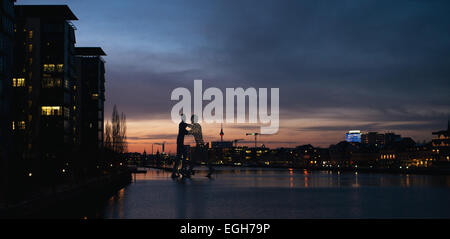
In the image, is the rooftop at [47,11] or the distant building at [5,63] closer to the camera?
the distant building at [5,63]

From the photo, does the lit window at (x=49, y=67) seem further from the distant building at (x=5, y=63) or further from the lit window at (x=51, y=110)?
the distant building at (x=5, y=63)

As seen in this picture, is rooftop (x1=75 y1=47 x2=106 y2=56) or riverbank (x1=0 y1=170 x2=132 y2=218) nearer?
riverbank (x1=0 y1=170 x2=132 y2=218)

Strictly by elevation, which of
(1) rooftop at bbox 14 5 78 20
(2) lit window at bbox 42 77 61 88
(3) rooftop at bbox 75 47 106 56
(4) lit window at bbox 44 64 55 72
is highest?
(3) rooftop at bbox 75 47 106 56

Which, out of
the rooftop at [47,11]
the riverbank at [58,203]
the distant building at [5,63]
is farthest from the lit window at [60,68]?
the riverbank at [58,203]

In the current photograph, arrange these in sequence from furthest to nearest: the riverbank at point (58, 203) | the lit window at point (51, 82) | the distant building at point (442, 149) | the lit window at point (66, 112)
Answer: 1. the distant building at point (442, 149)
2. the lit window at point (66, 112)
3. the lit window at point (51, 82)
4. the riverbank at point (58, 203)

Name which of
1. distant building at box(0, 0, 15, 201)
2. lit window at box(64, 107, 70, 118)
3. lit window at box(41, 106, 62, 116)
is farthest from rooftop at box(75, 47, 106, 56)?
distant building at box(0, 0, 15, 201)

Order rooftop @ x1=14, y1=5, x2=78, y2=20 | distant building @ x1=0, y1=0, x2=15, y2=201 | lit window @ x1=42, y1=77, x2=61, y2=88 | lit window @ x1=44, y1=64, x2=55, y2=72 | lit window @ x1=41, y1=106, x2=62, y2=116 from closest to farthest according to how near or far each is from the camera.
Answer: distant building @ x1=0, y1=0, x2=15, y2=201, rooftop @ x1=14, y1=5, x2=78, y2=20, lit window @ x1=41, y1=106, x2=62, y2=116, lit window @ x1=44, y1=64, x2=55, y2=72, lit window @ x1=42, y1=77, x2=61, y2=88

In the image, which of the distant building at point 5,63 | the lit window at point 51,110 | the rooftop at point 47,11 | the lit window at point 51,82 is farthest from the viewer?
the lit window at point 51,82

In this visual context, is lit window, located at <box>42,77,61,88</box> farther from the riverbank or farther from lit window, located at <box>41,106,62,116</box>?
the riverbank

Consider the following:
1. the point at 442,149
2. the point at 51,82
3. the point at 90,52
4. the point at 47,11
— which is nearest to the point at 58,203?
the point at 51,82

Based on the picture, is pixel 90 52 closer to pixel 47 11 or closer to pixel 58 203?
pixel 47 11

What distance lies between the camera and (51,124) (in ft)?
277
